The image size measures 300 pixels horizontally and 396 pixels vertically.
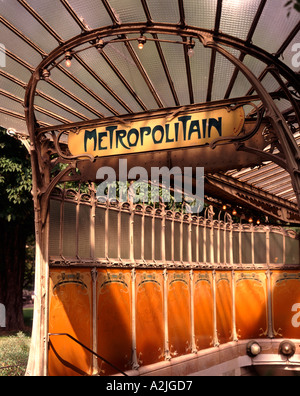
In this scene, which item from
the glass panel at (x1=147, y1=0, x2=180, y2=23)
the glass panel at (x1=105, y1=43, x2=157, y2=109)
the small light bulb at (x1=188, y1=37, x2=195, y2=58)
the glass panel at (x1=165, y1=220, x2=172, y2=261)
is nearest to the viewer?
the glass panel at (x1=147, y1=0, x2=180, y2=23)

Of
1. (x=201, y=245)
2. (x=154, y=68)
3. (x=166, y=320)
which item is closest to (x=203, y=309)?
(x=201, y=245)

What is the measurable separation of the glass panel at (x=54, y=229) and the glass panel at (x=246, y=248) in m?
8.19

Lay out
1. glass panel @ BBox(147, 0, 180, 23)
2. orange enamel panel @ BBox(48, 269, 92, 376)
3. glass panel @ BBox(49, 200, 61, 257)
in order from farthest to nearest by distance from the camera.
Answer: glass panel @ BBox(49, 200, 61, 257)
orange enamel panel @ BBox(48, 269, 92, 376)
glass panel @ BBox(147, 0, 180, 23)

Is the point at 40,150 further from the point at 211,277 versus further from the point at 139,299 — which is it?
the point at 211,277

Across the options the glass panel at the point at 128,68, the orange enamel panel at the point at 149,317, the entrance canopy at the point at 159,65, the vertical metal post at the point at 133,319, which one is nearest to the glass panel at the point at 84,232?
the vertical metal post at the point at 133,319

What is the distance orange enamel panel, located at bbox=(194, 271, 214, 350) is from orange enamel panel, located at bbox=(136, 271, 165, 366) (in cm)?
177

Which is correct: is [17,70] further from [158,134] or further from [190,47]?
[190,47]

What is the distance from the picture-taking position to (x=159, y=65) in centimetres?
757

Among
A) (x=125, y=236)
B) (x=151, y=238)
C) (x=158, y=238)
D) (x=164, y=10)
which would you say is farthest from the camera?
(x=158, y=238)

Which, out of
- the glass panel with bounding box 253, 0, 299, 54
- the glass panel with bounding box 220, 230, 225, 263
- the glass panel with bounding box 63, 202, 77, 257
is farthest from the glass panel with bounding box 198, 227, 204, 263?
the glass panel with bounding box 253, 0, 299, 54

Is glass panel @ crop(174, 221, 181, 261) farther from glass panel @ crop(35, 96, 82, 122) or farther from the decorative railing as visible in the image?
glass panel @ crop(35, 96, 82, 122)

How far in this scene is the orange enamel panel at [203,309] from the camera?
12391 millimetres

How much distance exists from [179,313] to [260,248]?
4715 mm

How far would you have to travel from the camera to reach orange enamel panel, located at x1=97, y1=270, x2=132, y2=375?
9211mm
